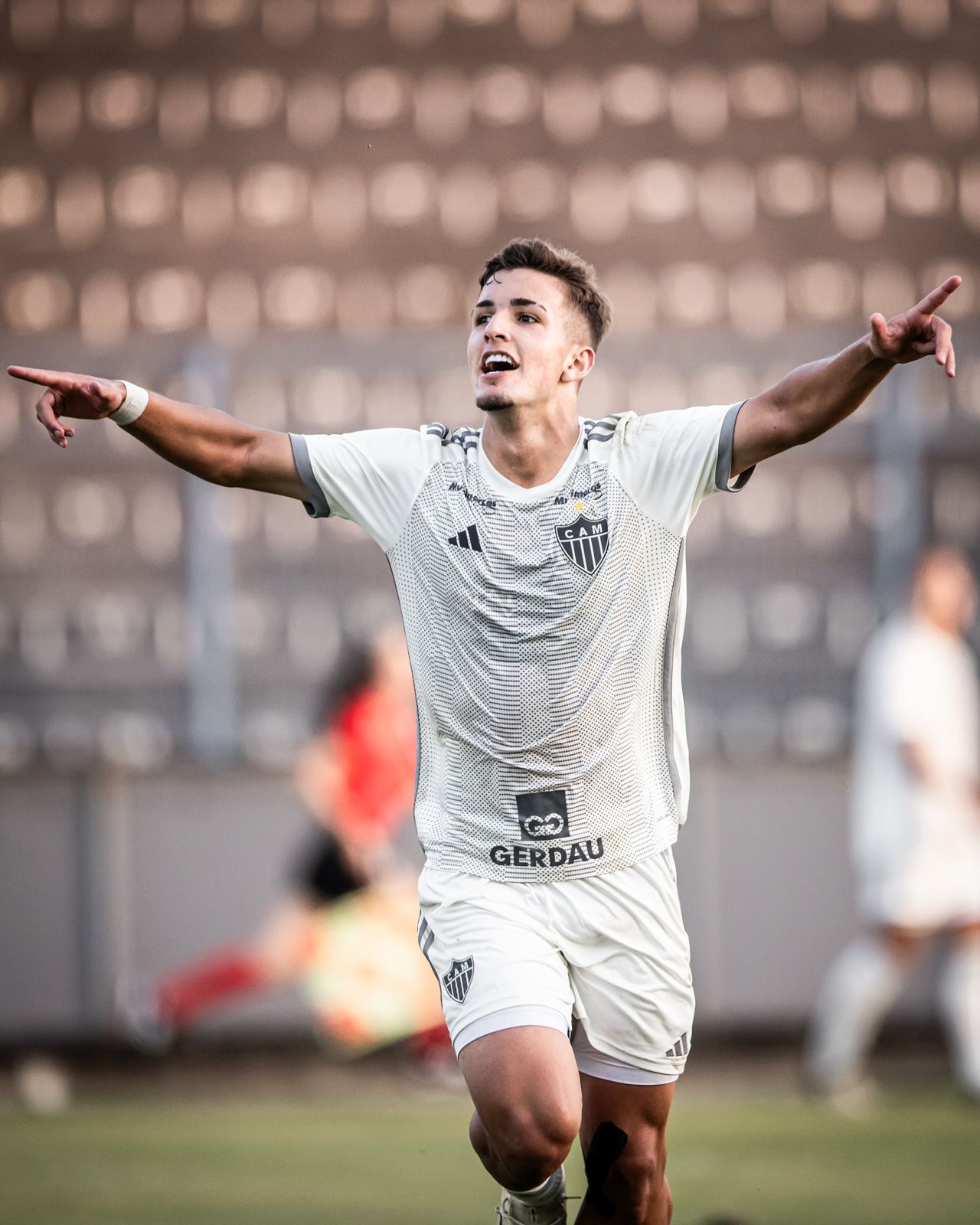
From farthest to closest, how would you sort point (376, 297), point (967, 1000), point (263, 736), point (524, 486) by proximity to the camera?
point (376, 297)
point (263, 736)
point (967, 1000)
point (524, 486)

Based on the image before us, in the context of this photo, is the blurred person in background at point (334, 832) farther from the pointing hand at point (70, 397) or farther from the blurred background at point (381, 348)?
the pointing hand at point (70, 397)

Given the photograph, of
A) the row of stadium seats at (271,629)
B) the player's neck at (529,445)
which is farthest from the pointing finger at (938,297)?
the row of stadium seats at (271,629)

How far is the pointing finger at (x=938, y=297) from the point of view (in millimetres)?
4105

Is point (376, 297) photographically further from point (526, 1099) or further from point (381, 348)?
point (526, 1099)

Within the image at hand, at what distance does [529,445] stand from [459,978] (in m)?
1.32

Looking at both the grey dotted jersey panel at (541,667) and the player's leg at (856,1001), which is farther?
the player's leg at (856,1001)

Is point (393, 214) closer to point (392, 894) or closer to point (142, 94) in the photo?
point (142, 94)

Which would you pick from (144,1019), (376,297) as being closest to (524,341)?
(144,1019)

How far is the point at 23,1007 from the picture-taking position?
992 cm

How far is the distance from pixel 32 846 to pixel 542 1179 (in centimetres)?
617

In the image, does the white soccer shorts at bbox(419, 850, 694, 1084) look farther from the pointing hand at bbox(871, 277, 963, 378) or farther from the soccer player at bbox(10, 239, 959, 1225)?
the pointing hand at bbox(871, 277, 963, 378)

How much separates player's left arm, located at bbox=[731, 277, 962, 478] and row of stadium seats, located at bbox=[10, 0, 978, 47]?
8.49 m

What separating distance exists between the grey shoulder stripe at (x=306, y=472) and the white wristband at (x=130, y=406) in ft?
1.32

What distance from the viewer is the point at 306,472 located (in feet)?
15.4
